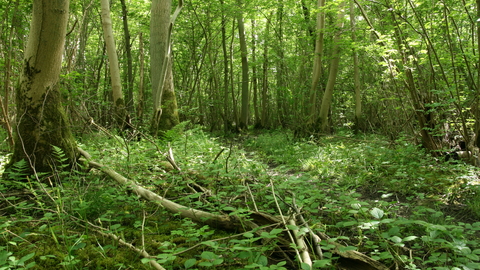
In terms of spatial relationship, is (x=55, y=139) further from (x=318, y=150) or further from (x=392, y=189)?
(x=318, y=150)

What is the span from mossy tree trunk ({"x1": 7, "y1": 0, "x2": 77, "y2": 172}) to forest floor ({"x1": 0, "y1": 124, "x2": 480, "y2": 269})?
368 millimetres

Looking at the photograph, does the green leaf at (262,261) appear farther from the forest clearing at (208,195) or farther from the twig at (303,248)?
the twig at (303,248)

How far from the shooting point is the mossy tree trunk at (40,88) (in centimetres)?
347

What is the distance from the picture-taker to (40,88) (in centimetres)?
354

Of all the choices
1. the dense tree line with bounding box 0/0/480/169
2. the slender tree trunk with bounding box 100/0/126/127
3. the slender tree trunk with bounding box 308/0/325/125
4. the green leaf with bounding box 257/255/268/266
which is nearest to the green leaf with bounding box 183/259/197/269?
the green leaf with bounding box 257/255/268/266

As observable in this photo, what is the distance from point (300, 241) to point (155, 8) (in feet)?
22.4

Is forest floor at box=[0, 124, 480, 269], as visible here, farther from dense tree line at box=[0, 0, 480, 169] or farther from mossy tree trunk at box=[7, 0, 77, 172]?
dense tree line at box=[0, 0, 480, 169]

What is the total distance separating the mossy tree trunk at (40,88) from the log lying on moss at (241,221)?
2.81 feet

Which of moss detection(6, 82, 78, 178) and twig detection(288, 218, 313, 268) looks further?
moss detection(6, 82, 78, 178)

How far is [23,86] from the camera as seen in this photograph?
11.5 feet

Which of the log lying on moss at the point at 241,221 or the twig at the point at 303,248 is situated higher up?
the twig at the point at 303,248

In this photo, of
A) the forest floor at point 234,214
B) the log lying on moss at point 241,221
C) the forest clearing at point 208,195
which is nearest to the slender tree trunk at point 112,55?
the forest clearing at point 208,195

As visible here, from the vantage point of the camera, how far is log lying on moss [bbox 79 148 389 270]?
6.22 feet

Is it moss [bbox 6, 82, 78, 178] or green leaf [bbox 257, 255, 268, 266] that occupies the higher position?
moss [bbox 6, 82, 78, 178]
